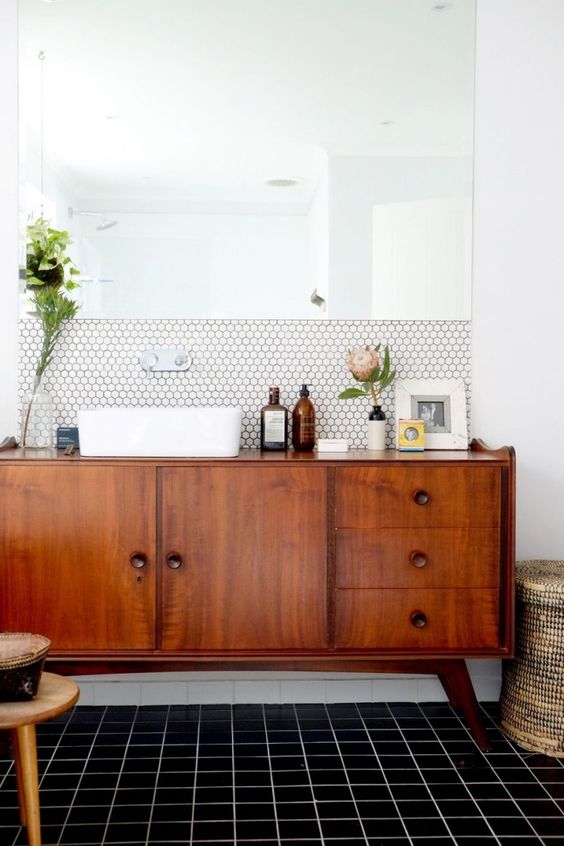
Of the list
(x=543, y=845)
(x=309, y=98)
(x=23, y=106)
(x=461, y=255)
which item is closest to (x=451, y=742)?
(x=543, y=845)

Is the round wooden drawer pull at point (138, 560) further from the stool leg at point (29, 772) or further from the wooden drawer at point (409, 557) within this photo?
the stool leg at point (29, 772)

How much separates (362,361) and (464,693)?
1112 millimetres

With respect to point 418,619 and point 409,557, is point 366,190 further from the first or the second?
point 418,619

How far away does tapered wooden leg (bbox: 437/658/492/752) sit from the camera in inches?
104

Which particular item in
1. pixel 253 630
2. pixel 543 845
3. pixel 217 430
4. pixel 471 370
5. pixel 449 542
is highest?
pixel 471 370

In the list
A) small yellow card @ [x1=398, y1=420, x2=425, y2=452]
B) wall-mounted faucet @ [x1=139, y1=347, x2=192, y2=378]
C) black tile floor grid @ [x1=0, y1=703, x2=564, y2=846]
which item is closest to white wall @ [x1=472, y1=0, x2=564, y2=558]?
small yellow card @ [x1=398, y1=420, x2=425, y2=452]

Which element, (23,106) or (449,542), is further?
(23,106)

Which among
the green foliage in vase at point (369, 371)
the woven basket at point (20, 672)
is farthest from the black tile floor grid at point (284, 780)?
the green foliage in vase at point (369, 371)

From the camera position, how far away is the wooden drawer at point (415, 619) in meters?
2.54

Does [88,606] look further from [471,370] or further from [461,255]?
[461,255]

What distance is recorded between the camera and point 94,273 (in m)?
2.99

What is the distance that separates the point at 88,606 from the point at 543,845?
54.5 inches

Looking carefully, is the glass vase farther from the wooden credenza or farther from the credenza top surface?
the wooden credenza

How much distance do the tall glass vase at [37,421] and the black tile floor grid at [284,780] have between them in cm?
95
